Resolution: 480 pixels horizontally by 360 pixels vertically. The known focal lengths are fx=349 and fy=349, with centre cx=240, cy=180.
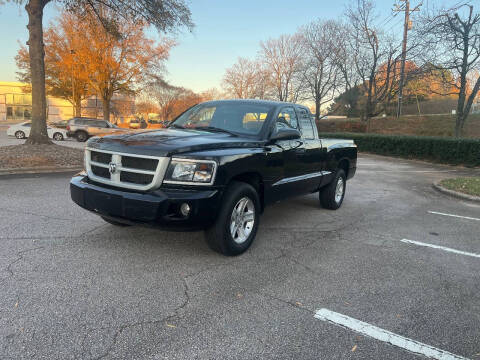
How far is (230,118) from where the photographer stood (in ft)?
15.8

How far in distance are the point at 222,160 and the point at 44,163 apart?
27.2 ft

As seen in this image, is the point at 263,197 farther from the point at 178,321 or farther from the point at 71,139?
the point at 71,139

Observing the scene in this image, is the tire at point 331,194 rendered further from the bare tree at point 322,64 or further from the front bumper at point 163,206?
the bare tree at point 322,64

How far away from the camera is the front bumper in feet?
10.9

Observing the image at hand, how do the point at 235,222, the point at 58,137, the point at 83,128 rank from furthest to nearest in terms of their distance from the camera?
the point at 58,137 → the point at 83,128 → the point at 235,222

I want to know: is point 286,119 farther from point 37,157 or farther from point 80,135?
point 80,135

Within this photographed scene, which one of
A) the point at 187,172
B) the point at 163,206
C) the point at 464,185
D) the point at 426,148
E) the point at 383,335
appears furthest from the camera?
the point at 426,148

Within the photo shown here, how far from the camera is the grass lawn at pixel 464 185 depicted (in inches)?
346

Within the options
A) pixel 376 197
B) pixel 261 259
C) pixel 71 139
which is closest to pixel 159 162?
pixel 261 259

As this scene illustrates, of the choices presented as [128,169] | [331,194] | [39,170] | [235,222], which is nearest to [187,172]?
[128,169]

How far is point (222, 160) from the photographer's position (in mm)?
3584

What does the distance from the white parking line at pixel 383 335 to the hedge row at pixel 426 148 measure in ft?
39.0

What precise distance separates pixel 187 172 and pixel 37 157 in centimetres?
850

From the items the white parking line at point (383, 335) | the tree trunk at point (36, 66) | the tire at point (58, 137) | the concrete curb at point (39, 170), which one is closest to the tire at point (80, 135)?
the tire at point (58, 137)
